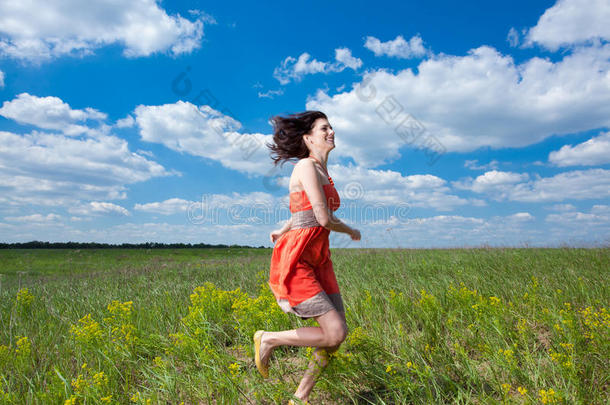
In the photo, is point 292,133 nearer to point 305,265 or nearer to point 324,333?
point 305,265

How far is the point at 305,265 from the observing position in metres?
2.62

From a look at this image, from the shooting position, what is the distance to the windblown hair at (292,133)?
10.4 feet

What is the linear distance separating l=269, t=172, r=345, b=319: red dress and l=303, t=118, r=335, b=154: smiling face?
1.21 ft

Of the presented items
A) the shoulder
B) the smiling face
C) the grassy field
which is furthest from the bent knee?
the smiling face

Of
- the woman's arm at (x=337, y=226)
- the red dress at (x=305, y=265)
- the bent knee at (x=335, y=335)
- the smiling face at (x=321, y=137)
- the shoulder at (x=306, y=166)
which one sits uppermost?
the smiling face at (x=321, y=137)

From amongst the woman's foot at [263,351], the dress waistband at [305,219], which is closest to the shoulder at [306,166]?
the dress waistband at [305,219]

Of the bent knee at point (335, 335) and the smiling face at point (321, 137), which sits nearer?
the bent knee at point (335, 335)

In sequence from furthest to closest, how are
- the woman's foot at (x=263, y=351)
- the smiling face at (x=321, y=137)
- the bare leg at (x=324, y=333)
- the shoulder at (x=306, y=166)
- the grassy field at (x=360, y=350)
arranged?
the grassy field at (x=360, y=350), the smiling face at (x=321, y=137), the woman's foot at (x=263, y=351), the shoulder at (x=306, y=166), the bare leg at (x=324, y=333)

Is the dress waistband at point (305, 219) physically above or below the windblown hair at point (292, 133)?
below

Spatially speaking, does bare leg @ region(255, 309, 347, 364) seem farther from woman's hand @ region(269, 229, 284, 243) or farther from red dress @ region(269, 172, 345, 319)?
woman's hand @ region(269, 229, 284, 243)

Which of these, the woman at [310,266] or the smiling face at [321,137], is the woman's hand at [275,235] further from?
the smiling face at [321,137]

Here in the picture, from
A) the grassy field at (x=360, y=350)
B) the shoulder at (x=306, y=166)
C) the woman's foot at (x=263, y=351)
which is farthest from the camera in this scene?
the grassy field at (x=360, y=350)

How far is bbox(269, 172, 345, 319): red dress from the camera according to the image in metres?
2.56

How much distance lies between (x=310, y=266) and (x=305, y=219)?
13.6 inches
